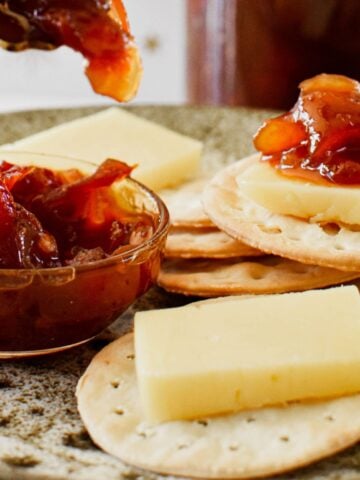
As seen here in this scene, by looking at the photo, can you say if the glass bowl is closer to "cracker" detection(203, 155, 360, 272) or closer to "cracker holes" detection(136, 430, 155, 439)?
"cracker" detection(203, 155, 360, 272)

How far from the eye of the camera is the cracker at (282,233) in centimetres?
232

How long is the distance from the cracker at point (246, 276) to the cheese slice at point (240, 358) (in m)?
0.31

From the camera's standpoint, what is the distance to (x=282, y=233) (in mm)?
2449

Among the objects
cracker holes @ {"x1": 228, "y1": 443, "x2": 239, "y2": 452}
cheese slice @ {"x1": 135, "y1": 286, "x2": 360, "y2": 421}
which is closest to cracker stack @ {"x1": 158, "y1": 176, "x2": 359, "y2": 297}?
cheese slice @ {"x1": 135, "y1": 286, "x2": 360, "y2": 421}

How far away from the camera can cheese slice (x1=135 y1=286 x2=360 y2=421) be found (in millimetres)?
1903

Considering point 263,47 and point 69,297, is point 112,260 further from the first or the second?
point 263,47

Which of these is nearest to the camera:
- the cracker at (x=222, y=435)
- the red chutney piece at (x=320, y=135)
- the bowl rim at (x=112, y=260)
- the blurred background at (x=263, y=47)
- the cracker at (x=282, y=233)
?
the cracker at (x=222, y=435)

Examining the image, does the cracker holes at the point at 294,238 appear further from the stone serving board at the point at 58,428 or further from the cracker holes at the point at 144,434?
the cracker holes at the point at 144,434

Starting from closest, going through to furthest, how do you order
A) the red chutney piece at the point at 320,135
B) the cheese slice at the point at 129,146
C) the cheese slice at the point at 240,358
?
the cheese slice at the point at 240,358 < the red chutney piece at the point at 320,135 < the cheese slice at the point at 129,146

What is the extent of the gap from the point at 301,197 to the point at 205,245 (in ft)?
1.05

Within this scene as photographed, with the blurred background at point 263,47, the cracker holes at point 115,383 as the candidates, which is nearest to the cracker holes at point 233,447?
the cracker holes at point 115,383

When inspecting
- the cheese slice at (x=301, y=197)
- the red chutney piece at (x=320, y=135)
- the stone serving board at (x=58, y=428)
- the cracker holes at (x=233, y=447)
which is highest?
the red chutney piece at (x=320, y=135)

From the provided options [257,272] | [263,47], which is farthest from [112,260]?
[263,47]

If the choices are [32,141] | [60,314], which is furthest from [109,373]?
[32,141]
